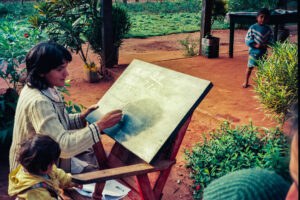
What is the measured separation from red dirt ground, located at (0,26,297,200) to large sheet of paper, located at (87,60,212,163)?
1182 mm

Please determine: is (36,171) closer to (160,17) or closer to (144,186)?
(144,186)

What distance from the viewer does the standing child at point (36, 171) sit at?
1679mm

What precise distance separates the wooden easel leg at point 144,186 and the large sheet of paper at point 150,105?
0.15 metres

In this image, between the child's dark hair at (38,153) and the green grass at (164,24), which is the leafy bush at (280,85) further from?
the green grass at (164,24)

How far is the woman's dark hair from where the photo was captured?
1949mm

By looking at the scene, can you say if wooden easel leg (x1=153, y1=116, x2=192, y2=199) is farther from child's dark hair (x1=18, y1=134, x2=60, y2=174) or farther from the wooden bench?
child's dark hair (x1=18, y1=134, x2=60, y2=174)

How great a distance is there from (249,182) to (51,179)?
1.41 m

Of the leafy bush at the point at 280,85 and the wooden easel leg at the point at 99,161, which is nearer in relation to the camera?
the wooden easel leg at the point at 99,161

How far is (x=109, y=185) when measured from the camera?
109 inches

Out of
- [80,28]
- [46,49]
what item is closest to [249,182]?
[46,49]

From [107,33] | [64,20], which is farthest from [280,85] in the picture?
[64,20]

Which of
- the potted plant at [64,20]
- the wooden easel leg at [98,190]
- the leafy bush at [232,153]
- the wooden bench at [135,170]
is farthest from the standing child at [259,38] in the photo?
the wooden easel leg at [98,190]

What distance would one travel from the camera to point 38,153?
1.67 meters

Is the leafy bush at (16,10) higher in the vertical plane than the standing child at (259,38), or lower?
higher
